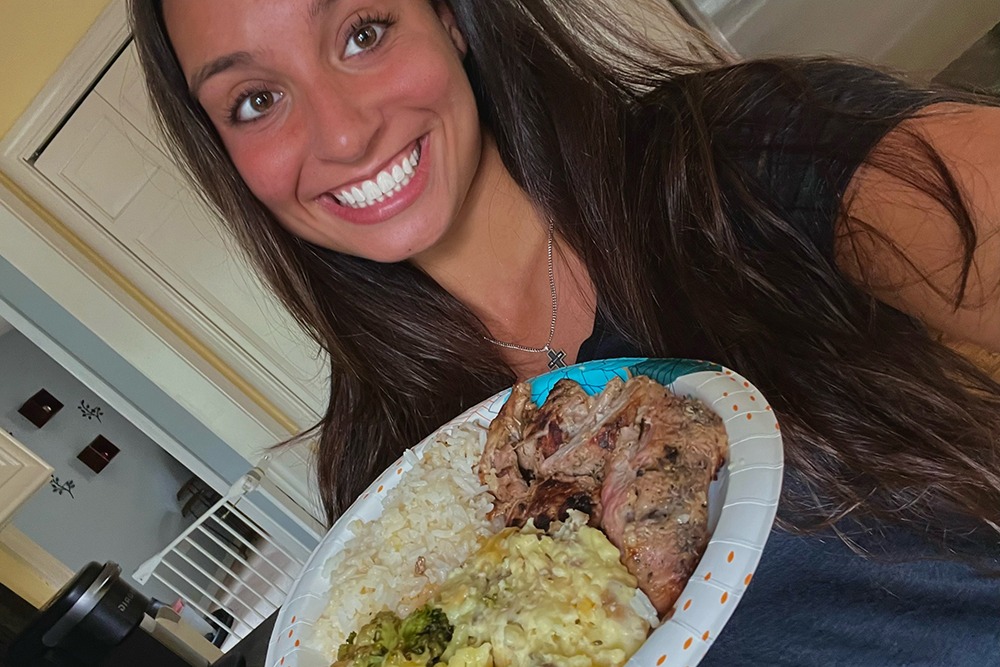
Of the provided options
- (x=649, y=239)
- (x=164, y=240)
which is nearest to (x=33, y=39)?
(x=164, y=240)

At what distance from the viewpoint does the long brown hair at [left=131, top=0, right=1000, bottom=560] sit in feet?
2.41

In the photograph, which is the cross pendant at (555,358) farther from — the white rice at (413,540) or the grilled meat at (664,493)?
the grilled meat at (664,493)

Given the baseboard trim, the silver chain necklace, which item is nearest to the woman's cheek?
the silver chain necklace

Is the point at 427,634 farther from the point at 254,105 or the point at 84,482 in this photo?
the point at 84,482

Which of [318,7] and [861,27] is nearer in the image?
[318,7]

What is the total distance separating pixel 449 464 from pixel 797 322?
0.40 metres

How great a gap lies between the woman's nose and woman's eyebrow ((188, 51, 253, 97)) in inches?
3.8

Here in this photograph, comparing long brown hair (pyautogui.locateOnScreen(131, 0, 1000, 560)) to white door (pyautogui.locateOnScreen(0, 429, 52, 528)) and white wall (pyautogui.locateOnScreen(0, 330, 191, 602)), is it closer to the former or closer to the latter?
white door (pyautogui.locateOnScreen(0, 429, 52, 528))

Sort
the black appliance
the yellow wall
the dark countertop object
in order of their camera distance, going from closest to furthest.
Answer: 1. the black appliance
2. the dark countertop object
3. the yellow wall

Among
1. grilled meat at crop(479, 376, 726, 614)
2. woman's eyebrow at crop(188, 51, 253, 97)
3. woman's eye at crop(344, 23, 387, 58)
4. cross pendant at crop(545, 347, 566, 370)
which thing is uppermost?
woman's eyebrow at crop(188, 51, 253, 97)

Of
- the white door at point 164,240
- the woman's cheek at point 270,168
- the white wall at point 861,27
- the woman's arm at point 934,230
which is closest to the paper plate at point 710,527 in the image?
the woman's arm at point 934,230

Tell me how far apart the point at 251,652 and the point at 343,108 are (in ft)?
4.22

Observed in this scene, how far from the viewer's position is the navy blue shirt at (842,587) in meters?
0.70

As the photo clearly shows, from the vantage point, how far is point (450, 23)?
40.8 inches
